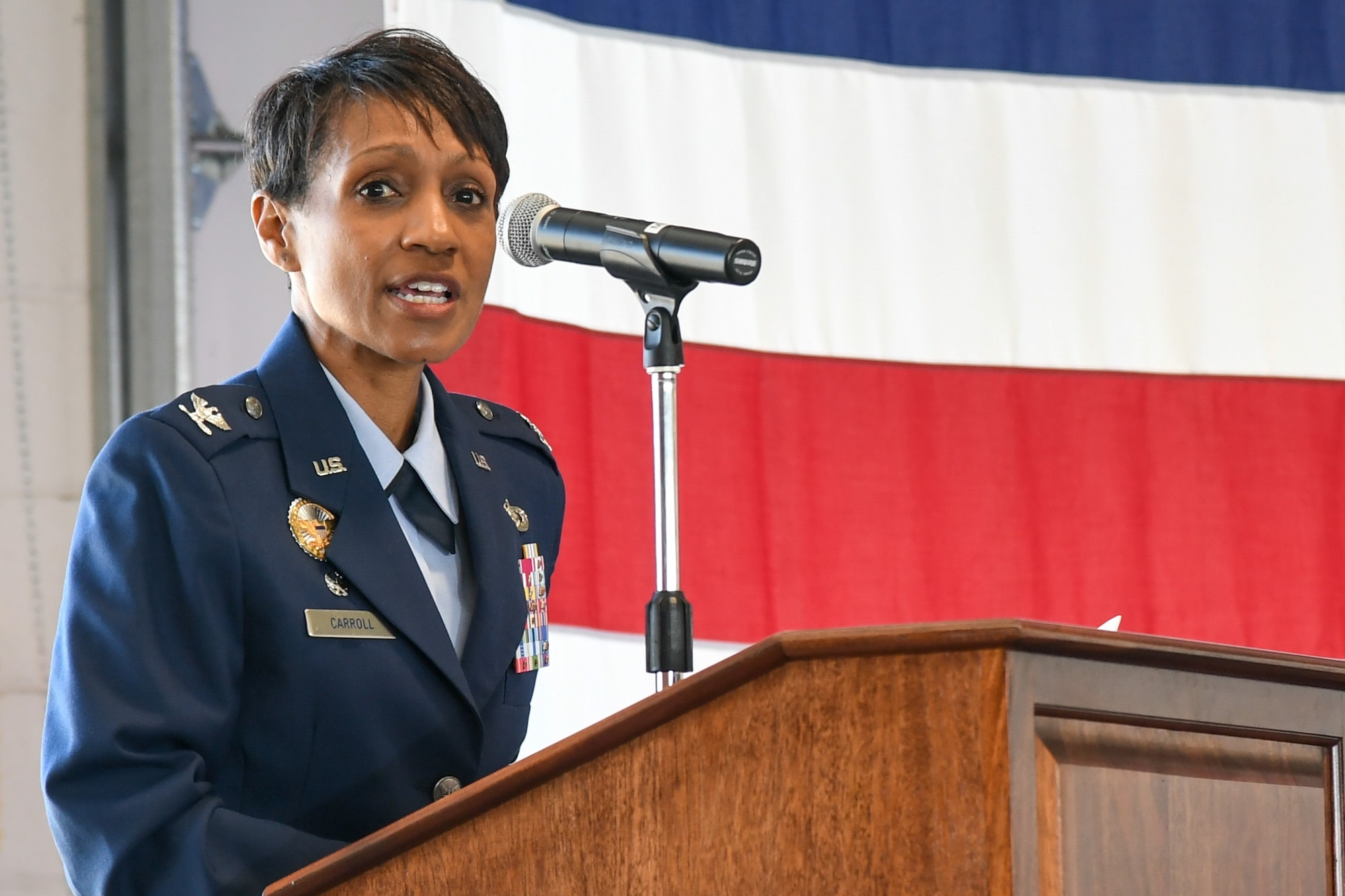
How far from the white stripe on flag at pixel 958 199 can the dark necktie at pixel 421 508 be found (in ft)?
3.63

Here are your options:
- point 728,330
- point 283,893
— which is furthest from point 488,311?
point 283,893

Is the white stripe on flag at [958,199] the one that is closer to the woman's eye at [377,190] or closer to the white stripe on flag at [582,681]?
the white stripe on flag at [582,681]

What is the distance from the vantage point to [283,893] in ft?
2.82

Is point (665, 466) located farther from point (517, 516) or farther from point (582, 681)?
point (582, 681)

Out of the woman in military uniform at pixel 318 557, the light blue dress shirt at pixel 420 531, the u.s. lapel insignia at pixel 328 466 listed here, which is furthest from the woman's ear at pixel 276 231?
the u.s. lapel insignia at pixel 328 466

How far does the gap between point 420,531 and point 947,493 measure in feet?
4.91

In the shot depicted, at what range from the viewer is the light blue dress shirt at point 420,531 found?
1297 millimetres

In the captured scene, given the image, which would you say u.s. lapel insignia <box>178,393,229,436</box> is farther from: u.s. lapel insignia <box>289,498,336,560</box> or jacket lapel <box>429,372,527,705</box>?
jacket lapel <box>429,372,527,705</box>

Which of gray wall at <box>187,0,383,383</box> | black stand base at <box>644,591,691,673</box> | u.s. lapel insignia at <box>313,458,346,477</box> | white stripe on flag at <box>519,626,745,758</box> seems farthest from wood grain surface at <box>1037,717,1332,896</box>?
gray wall at <box>187,0,383,383</box>

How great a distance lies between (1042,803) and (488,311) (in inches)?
66.6

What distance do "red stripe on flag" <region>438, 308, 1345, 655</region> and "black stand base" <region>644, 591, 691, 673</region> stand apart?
1183 mm

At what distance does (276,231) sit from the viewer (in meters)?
1.36

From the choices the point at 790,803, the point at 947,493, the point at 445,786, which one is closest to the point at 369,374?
the point at 445,786

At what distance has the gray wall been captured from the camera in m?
2.40
